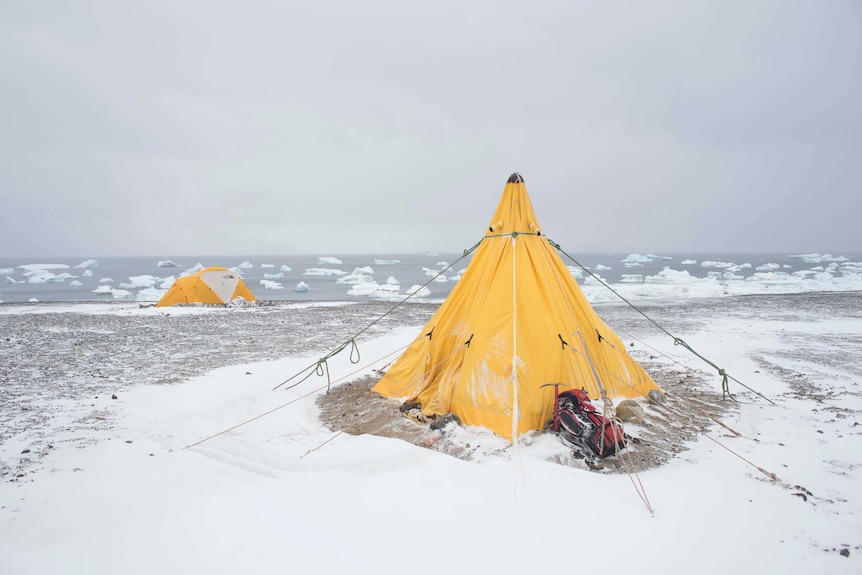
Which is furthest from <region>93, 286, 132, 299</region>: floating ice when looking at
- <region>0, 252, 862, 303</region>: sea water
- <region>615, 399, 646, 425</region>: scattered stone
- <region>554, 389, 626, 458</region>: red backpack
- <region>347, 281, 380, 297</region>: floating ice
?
<region>615, 399, 646, 425</region>: scattered stone

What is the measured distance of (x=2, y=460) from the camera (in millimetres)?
5168

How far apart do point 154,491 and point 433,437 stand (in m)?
3.18

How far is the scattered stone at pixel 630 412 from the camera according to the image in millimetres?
6254

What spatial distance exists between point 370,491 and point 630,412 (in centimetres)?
404

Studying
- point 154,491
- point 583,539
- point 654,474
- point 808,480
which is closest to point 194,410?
point 154,491

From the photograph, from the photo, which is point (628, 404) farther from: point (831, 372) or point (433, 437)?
point (831, 372)

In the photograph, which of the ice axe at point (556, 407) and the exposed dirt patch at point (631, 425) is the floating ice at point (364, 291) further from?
the ice axe at point (556, 407)

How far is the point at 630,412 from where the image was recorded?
629cm

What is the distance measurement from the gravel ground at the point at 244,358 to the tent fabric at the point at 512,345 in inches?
26.7

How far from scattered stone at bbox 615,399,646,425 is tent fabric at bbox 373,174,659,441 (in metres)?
0.32

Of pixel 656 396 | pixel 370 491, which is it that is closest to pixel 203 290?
pixel 370 491

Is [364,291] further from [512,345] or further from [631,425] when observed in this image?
[631,425]

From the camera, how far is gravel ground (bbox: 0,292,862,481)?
6.25m

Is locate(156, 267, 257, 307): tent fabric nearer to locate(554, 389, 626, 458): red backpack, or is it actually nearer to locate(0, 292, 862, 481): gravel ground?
locate(0, 292, 862, 481): gravel ground
